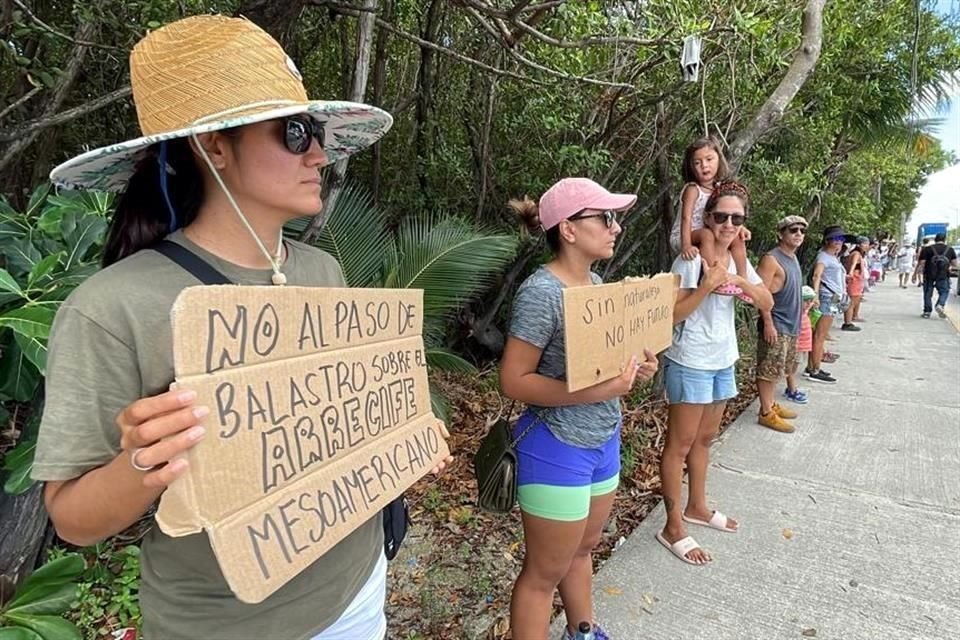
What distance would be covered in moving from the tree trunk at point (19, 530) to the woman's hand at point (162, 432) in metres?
1.73

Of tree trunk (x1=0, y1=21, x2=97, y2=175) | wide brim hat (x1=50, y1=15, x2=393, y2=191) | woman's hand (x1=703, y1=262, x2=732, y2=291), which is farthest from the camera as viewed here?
woman's hand (x1=703, y1=262, x2=732, y2=291)

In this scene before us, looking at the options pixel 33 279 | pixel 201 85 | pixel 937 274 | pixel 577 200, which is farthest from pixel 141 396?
pixel 937 274

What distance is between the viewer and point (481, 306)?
5703 millimetres

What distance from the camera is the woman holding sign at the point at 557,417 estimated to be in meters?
1.75

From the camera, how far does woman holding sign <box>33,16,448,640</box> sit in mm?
827

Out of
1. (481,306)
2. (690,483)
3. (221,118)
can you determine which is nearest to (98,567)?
(221,118)

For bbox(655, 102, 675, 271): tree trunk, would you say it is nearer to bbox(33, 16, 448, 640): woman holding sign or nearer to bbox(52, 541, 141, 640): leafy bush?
bbox(33, 16, 448, 640): woman holding sign

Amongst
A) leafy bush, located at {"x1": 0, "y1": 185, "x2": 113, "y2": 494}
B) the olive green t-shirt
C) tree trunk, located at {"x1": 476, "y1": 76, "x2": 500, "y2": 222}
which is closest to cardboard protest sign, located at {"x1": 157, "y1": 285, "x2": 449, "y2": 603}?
the olive green t-shirt

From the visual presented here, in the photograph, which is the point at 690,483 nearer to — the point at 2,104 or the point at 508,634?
the point at 508,634

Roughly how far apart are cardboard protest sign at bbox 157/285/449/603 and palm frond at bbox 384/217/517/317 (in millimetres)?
2440

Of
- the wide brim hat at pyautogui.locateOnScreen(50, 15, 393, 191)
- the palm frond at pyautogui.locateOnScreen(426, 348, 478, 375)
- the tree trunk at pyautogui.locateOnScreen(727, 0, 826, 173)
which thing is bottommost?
the palm frond at pyautogui.locateOnScreen(426, 348, 478, 375)

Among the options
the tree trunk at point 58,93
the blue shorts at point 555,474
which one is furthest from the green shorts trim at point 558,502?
the tree trunk at point 58,93

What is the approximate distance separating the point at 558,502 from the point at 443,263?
2.24 m

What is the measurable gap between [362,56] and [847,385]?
5811mm
